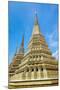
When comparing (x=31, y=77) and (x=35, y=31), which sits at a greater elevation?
(x=35, y=31)

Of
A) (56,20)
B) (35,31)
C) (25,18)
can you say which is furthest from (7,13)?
(56,20)

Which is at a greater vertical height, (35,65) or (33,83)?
(35,65)

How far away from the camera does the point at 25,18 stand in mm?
2127

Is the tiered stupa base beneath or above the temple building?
beneath

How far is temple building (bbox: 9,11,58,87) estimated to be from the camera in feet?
6.84

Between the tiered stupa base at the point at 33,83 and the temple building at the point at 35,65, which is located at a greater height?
the temple building at the point at 35,65

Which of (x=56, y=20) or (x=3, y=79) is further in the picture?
(x=56, y=20)

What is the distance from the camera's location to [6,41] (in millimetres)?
2066

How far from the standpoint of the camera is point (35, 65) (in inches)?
84.3

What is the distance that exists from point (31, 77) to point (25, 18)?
610 mm

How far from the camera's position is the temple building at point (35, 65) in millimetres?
2084

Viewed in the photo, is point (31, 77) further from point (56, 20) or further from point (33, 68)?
point (56, 20)

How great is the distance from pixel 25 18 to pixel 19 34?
0.58 feet

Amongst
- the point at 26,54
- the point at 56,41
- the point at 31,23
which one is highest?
the point at 31,23
